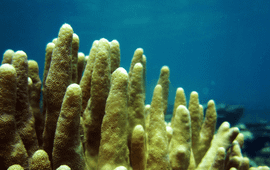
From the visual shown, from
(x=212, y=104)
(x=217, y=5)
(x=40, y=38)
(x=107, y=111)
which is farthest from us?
(x=40, y=38)

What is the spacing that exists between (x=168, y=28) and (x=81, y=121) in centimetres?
7453

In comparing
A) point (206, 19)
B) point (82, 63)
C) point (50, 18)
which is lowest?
point (82, 63)

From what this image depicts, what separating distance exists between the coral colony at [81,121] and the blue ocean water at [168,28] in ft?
66.8

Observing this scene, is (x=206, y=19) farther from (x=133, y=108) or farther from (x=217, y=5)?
(x=133, y=108)

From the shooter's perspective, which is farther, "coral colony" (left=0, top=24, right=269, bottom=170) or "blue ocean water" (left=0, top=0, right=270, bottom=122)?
"blue ocean water" (left=0, top=0, right=270, bottom=122)

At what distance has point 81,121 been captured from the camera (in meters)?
1.63

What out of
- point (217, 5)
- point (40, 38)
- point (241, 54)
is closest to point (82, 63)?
point (217, 5)

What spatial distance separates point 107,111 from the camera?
1.51 m

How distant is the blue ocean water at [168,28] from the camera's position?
4725cm

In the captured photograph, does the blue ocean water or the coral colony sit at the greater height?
the blue ocean water

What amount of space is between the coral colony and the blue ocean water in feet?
66.8

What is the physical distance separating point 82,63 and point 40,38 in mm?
106420

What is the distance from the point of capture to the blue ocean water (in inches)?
1860

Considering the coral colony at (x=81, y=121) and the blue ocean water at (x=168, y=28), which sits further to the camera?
the blue ocean water at (x=168, y=28)
